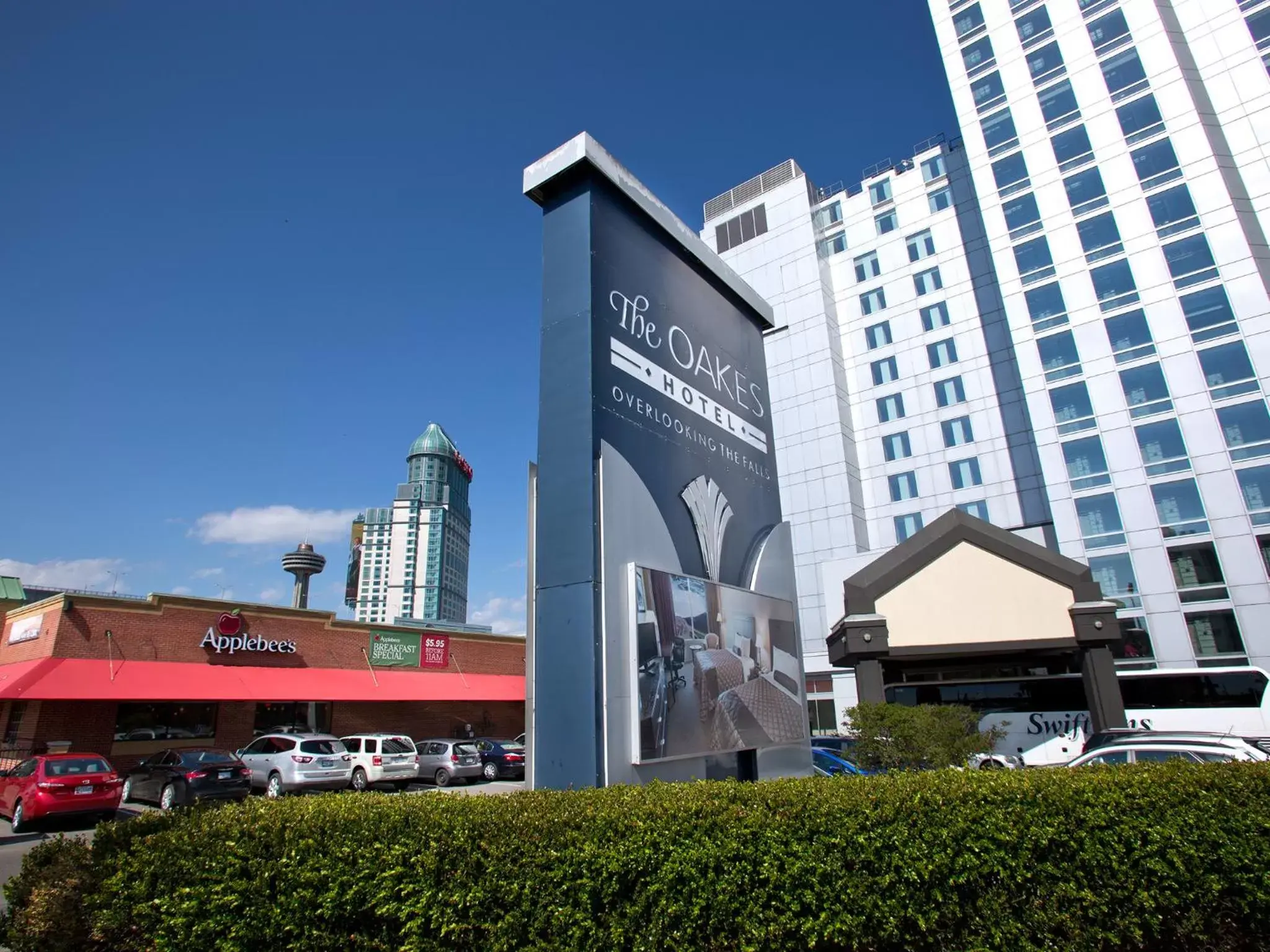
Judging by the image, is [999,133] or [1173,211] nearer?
[1173,211]

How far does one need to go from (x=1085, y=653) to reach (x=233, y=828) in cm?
2108

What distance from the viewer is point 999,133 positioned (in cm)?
3931

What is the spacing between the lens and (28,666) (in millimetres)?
21109

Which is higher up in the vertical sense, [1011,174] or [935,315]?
[1011,174]

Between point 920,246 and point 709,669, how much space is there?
45.0 metres

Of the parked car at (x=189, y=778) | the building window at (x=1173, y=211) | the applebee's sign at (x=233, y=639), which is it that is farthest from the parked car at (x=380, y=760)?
the building window at (x=1173, y=211)

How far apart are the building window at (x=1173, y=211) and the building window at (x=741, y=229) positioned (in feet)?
79.6

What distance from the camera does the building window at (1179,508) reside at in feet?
98.3

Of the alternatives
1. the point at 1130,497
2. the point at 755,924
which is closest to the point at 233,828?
the point at 755,924

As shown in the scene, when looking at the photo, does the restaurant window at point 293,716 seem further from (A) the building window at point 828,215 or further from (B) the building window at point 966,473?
(A) the building window at point 828,215

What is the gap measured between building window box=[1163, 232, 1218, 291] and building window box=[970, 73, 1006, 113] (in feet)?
43.7

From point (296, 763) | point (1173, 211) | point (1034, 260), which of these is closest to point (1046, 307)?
point (1034, 260)

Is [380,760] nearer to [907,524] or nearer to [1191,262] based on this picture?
[907,524]

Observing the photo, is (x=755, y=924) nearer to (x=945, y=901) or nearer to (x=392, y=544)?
(x=945, y=901)
